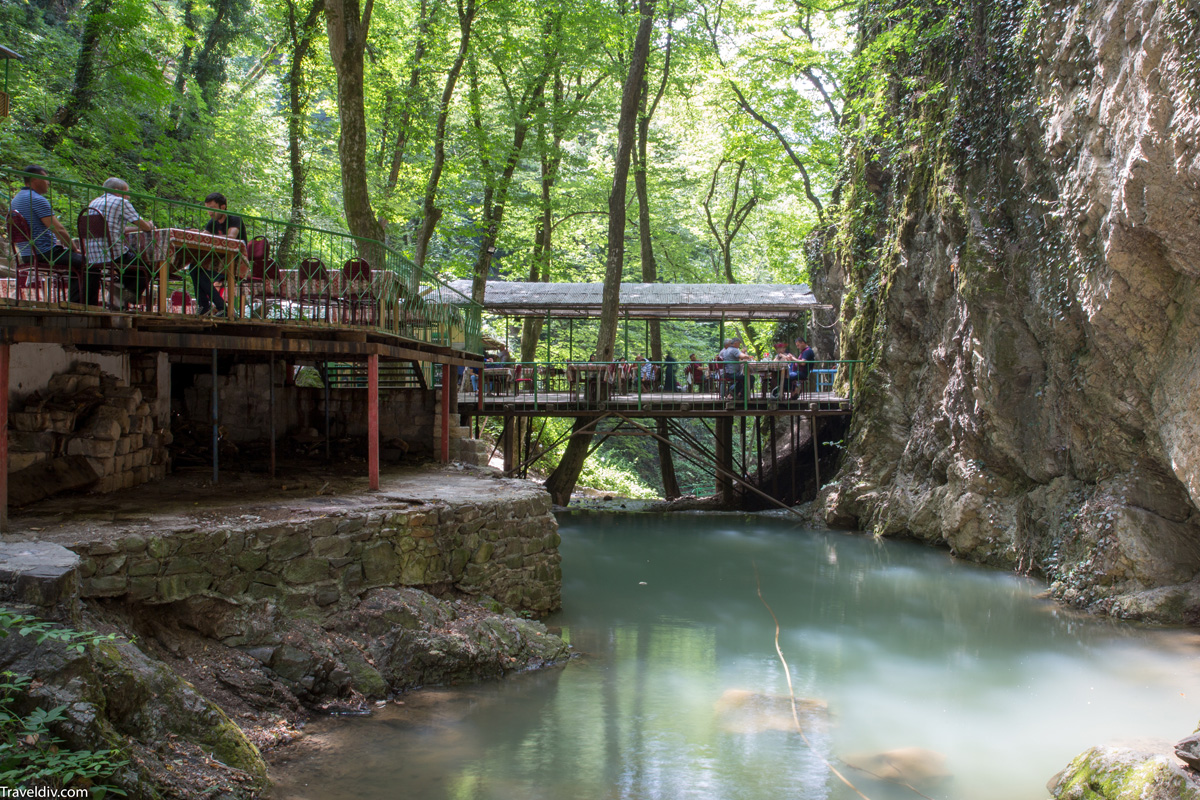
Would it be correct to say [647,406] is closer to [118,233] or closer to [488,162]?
[488,162]

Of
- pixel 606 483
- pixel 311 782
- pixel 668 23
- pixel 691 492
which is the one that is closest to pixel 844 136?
pixel 668 23

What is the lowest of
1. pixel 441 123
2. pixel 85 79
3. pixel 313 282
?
pixel 313 282

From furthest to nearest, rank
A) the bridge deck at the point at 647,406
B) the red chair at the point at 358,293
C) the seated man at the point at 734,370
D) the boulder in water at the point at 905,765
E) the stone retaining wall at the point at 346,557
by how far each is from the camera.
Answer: the seated man at the point at 734,370 → the bridge deck at the point at 647,406 → the red chair at the point at 358,293 → the stone retaining wall at the point at 346,557 → the boulder in water at the point at 905,765

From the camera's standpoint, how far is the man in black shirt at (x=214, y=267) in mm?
7609

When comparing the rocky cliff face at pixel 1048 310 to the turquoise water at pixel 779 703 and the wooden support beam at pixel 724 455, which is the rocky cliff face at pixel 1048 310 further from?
the wooden support beam at pixel 724 455

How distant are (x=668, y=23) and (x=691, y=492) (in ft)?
51.6

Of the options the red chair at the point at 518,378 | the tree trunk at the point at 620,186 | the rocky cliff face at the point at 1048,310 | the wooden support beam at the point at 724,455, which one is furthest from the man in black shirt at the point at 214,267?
the wooden support beam at the point at 724,455

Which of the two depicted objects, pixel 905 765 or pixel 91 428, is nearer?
pixel 905 765

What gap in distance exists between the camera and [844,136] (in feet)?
65.6

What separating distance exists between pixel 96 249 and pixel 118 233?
0.73ft

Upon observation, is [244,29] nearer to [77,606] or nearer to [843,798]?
[77,606]

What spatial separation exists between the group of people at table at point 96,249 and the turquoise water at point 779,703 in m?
4.11

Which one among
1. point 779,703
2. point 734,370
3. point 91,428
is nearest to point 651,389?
point 734,370

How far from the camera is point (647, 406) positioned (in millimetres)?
16469
